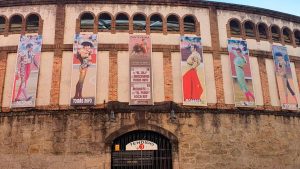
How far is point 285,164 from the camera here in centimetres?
1911

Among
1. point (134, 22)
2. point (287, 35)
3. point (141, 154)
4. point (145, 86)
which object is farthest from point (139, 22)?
point (287, 35)

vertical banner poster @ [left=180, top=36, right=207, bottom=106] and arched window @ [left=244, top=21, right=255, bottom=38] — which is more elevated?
arched window @ [left=244, top=21, right=255, bottom=38]

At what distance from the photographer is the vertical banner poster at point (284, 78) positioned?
2059cm

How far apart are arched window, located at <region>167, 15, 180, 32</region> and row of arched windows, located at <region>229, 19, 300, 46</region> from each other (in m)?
3.22

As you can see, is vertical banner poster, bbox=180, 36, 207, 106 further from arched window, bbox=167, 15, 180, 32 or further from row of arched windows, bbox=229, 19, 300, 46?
row of arched windows, bbox=229, 19, 300, 46

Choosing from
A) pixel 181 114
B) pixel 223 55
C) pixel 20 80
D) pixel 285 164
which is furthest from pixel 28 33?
pixel 285 164

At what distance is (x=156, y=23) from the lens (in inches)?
823

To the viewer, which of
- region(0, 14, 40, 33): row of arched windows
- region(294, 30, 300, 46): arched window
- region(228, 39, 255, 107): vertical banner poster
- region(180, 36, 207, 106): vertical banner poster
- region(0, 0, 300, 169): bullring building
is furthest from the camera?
region(294, 30, 300, 46): arched window

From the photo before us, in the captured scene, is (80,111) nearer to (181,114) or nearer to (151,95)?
(151,95)

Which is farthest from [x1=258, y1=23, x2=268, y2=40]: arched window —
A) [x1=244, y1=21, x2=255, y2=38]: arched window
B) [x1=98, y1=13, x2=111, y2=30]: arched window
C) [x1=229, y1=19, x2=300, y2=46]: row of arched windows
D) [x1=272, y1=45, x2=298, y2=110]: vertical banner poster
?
[x1=98, y1=13, x2=111, y2=30]: arched window

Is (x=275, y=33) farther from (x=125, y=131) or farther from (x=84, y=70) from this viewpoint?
(x=84, y=70)

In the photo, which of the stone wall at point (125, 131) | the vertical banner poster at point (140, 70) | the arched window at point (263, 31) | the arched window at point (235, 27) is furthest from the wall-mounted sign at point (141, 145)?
the arched window at point (263, 31)

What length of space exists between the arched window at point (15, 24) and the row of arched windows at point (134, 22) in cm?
355

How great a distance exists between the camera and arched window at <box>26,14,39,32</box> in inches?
808
